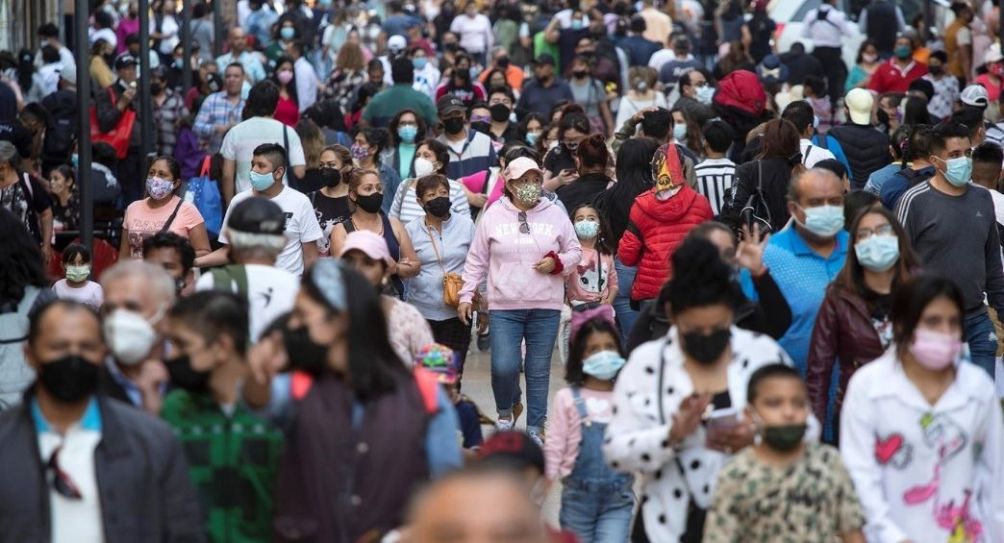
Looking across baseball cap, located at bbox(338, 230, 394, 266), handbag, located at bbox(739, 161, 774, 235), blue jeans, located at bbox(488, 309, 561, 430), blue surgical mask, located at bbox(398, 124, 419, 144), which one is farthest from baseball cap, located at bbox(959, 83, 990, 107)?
baseball cap, located at bbox(338, 230, 394, 266)

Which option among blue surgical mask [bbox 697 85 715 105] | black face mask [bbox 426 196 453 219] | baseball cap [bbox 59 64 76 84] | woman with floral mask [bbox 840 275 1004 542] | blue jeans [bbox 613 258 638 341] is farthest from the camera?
baseball cap [bbox 59 64 76 84]

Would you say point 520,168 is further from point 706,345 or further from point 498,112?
point 498,112

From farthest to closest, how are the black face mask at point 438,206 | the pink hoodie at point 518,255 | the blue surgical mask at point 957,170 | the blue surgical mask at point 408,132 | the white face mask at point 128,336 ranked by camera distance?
the blue surgical mask at point 408,132, the black face mask at point 438,206, the pink hoodie at point 518,255, the blue surgical mask at point 957,170, the white face mask at point 128,336

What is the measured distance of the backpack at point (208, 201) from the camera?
1366cm

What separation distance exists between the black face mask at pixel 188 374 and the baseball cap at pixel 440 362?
69.9 inches

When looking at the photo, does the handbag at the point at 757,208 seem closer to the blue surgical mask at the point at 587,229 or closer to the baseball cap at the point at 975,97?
the blue surgical mask at the point at 587,229

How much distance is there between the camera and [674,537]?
259 inches

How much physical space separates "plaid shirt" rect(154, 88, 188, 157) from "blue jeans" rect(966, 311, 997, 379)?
11.9 metres

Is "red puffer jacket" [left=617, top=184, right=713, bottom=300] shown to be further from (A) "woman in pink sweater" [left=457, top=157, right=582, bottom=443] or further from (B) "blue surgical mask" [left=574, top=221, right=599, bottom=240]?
(B) "blue surgical mask" [left=574, top=221, right=599, bottom=240]

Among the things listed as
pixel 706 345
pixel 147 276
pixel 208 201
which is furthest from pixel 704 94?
pixel 147 276

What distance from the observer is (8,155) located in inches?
546

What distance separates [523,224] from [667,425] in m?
4.79

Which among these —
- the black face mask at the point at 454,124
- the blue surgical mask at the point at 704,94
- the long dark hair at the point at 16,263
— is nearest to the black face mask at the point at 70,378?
the long dark hair at the point at 16,263

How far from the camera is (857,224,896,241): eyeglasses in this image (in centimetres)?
755
